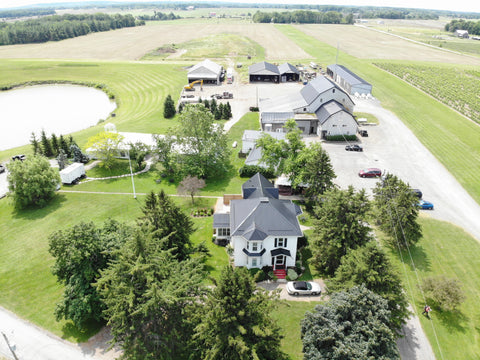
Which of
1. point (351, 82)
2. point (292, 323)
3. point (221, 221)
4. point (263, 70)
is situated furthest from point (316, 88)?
point (292, 323)

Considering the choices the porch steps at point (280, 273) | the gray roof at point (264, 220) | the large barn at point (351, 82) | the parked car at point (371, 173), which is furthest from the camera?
the large barn at point (351, 82)

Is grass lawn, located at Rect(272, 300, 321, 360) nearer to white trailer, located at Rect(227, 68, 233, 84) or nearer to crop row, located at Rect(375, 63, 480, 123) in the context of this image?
crop row, located at Rect(375, 63, 480, 123)

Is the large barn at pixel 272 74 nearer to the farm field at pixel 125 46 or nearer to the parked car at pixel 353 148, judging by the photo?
the farm field at pixel 125 46

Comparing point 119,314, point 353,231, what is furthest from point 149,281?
point 353,231

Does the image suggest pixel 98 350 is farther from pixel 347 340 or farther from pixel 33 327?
pixel 347 340

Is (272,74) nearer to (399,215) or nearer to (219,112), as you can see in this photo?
(219,112)

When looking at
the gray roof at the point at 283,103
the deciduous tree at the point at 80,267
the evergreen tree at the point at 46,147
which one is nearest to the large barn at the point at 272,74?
the gray roof at the point at 283,103

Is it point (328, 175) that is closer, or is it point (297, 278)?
point (297, 278)
